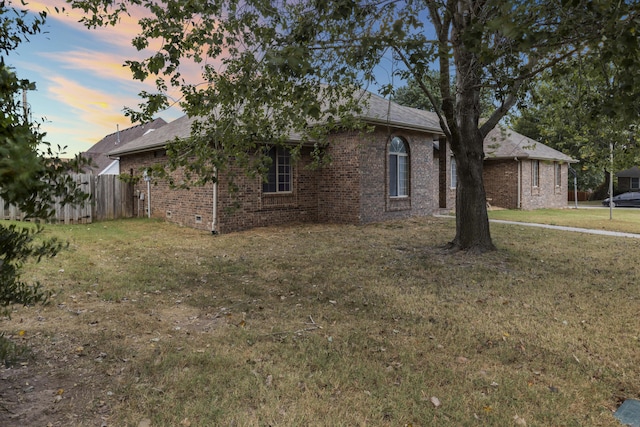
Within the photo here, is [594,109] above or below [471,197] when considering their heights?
above

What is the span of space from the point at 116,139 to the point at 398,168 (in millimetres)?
24835

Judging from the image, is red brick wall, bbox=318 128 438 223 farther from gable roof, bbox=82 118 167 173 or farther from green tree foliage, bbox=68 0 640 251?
gable roof, bbox=82 118 167 173

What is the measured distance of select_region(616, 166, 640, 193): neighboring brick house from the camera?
45.0m

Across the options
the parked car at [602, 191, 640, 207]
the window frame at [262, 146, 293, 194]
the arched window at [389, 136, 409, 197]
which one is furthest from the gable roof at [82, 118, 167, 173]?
the parked car at [602, 191, 640, 207]

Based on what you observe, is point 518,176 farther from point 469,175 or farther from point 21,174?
point 21,174

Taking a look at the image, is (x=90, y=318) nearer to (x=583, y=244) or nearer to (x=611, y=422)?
(x=611, y=422)

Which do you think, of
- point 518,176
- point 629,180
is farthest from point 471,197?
point 629,180

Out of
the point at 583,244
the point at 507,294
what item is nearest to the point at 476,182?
the point at 507,294

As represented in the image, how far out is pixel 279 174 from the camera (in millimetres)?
14453

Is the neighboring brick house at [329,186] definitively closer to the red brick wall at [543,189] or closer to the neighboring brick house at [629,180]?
the red brick wall at [543,189]

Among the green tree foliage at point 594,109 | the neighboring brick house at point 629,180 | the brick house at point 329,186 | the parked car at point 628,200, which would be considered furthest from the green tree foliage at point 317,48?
the neighboring brick house at point 629,180

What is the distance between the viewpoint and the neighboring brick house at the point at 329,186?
13.5m

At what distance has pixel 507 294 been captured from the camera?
6.47 metres

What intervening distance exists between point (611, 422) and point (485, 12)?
19.2ft
